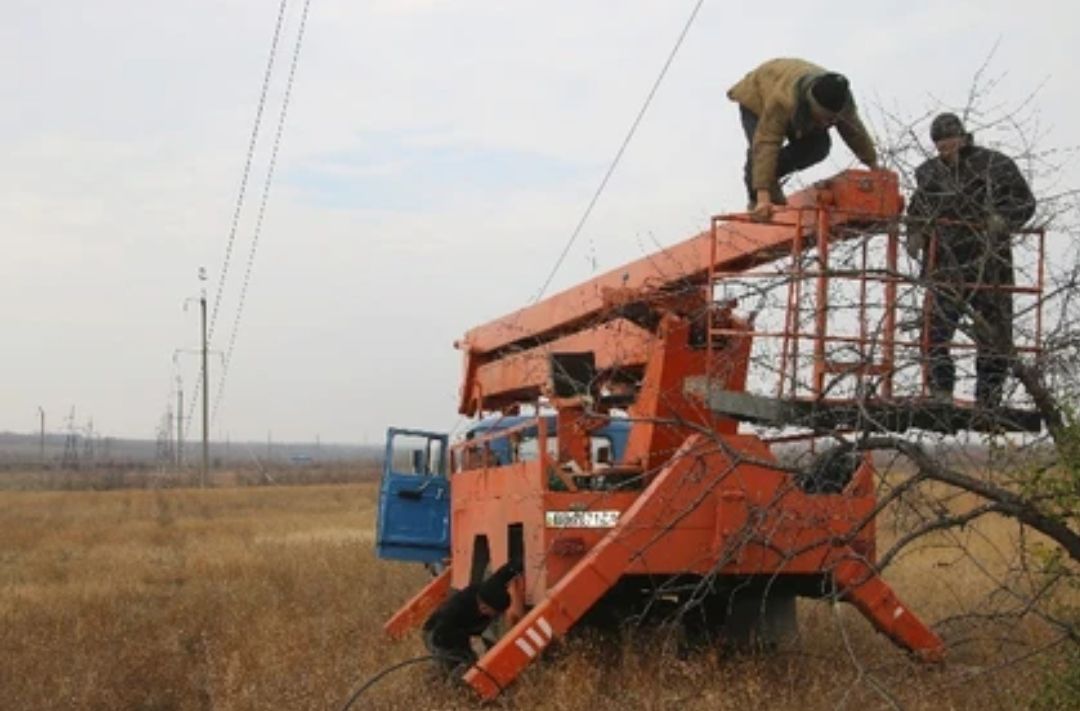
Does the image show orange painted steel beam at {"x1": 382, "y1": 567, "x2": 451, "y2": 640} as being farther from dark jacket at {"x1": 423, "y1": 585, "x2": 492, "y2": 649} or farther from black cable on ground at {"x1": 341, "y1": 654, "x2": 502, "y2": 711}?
black cable on ground at {"x1": 341, "y1": 654, "x2": 502, "y2": 711}

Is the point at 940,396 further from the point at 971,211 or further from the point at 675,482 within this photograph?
the point at 675,482

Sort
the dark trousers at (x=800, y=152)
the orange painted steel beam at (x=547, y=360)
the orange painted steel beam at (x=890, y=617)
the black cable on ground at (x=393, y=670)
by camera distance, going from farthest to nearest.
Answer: the orange painted steel beam at (x=547, y=360)
the orange painted steel beam at (x=890, y=617)
the black cable on ground at (x=393, y=670)
the dark trousers at (x=800, y=152)

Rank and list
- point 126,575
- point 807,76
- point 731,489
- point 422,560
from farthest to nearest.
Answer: point 126,575
point 422,560
point 731,489
point 807,76

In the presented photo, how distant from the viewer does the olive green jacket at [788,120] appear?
8477 mm

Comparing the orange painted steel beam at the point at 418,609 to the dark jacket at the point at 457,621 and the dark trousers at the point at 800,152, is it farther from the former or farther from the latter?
the dark trousers at the point at 800,152

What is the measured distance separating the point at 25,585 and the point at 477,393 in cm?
1174

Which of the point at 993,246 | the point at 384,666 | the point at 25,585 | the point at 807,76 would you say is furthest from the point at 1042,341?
the point at 25,585

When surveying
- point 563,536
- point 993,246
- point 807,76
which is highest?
point 807,76

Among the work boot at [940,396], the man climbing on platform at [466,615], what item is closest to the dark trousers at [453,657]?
the man climbing on platform at [466,615]

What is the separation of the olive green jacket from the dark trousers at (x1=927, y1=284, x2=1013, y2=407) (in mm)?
1376

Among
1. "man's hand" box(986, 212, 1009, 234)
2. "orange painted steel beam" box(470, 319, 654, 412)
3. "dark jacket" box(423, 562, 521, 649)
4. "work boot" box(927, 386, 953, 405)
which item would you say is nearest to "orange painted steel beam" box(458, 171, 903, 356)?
"orange painted steel beam" box(470, 319, 654, 412)

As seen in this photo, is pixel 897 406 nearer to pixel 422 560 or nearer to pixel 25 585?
pixel 422 560

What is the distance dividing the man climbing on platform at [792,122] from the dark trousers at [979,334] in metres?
1.36

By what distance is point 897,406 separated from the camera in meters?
7.11
